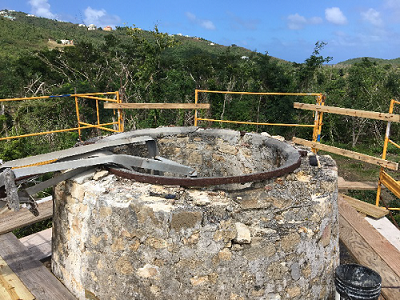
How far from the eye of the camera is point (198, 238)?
2.37 m

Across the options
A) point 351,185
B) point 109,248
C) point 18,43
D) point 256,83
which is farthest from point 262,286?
point 18,43

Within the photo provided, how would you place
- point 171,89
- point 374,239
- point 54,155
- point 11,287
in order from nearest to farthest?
point 11,287, point 54,155, point 374,239, point 171,89

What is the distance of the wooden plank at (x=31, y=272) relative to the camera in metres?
2.80

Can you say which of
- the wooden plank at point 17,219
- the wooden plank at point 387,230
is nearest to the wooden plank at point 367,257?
the wooden plank at point 387,230

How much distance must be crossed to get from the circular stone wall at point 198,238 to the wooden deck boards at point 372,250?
0.42m

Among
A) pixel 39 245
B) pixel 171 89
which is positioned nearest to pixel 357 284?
pixel 39 245

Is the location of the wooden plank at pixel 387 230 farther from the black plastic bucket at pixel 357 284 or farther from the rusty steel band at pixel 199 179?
the rusty steel band at pixel 199 179

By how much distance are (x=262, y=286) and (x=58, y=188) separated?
1.91 meters

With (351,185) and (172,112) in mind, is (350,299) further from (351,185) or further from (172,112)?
(172,112)

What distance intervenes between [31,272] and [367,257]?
3125 millimetres

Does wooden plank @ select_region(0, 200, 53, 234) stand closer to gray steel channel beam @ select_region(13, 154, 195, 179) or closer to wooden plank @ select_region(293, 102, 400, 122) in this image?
gray steel channel beam @ select_region(13, 154, 195, 179)

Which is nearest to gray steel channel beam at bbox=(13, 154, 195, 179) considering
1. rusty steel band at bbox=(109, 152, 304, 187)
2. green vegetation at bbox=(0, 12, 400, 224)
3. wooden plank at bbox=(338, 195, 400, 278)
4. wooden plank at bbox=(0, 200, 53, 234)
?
rusty steel band at bbox=(109, 152, 304, 187)

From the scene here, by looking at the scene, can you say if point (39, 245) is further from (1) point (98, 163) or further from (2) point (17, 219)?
(1) point (98, 163)

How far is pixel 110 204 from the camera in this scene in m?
2.50
